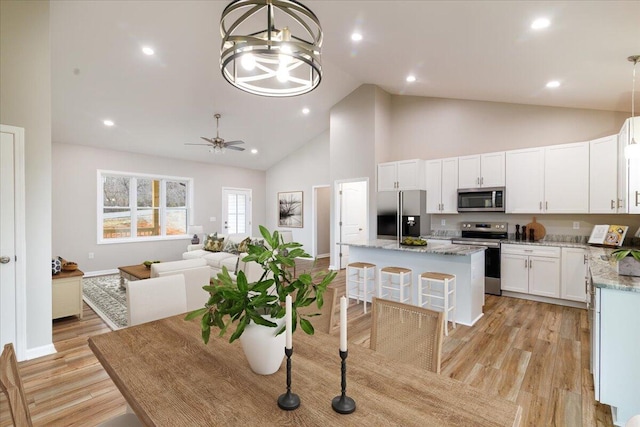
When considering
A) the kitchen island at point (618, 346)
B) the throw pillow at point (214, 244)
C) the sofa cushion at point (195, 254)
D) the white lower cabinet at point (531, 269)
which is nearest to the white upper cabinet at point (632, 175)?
the white lower cabinet at point (531, 269)

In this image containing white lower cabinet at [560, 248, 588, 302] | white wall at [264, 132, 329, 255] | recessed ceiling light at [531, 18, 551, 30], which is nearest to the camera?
recessed ceiling light at [531, 18, 551, 30]

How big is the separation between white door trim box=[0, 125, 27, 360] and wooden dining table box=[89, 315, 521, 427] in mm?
2127

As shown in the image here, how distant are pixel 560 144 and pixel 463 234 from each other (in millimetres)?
1921

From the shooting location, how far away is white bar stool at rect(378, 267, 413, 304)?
379 centimetres

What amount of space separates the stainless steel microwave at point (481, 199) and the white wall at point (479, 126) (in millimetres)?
797

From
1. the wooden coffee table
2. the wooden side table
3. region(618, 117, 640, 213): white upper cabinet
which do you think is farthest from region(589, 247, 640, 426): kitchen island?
the wooden side table

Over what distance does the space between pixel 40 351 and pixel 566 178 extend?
6.49 meters

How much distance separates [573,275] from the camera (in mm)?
4094

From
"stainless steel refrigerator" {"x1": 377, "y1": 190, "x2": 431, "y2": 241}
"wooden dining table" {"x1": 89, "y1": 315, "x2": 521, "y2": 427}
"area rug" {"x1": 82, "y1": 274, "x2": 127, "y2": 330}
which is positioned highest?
"stainless steel refrigerator" {"x1": 377, "y1": 190, "x2": 431, "y2": 241}

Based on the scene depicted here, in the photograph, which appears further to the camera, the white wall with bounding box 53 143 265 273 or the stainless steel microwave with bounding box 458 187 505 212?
the white wall with bounding box 53 143 265 273

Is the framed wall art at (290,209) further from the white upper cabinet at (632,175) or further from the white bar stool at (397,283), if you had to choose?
the white upper cabinet at (632,175)

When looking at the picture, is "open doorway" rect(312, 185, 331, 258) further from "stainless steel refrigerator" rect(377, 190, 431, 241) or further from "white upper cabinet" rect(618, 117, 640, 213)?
"white upper cabinet" rect(618, 117, 640, 213)

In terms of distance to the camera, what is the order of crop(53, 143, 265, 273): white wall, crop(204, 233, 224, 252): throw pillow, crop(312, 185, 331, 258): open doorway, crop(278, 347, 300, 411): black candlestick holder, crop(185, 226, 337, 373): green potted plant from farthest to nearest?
crop(312, 185, 331, 258): open doorway, crop(204, 233, 224, 252): throw pillow, crop(53, 143, 265, 273): white wall, crop(185, 226, 337, 373): green potted plant, crop(278, 347, 300, 411): black candlestick holder

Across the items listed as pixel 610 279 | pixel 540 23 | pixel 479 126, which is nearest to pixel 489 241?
pixel 479 126
